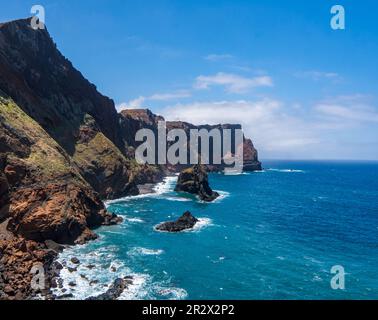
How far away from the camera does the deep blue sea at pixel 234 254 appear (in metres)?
52.5

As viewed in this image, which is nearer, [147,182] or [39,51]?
[39,51]

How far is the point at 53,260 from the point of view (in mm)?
61469

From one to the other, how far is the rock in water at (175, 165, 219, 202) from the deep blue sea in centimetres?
1581

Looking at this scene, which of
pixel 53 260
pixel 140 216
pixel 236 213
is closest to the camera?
pixel 53 260

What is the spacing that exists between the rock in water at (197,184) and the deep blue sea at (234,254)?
51.9 ft

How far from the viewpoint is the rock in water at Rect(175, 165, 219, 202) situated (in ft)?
455

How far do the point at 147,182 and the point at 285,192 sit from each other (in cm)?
6912

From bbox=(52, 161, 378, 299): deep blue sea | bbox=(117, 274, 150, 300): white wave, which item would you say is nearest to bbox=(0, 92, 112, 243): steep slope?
bbox=(52, 161, 378, 299): deep blue sea

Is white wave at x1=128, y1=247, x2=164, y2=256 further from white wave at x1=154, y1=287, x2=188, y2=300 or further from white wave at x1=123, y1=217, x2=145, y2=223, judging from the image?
white wave at x1=123, y1=217, x2=145, y2=223

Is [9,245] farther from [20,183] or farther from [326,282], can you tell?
[326,282]

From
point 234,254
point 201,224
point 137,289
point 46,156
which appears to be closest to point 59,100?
point 46,156
